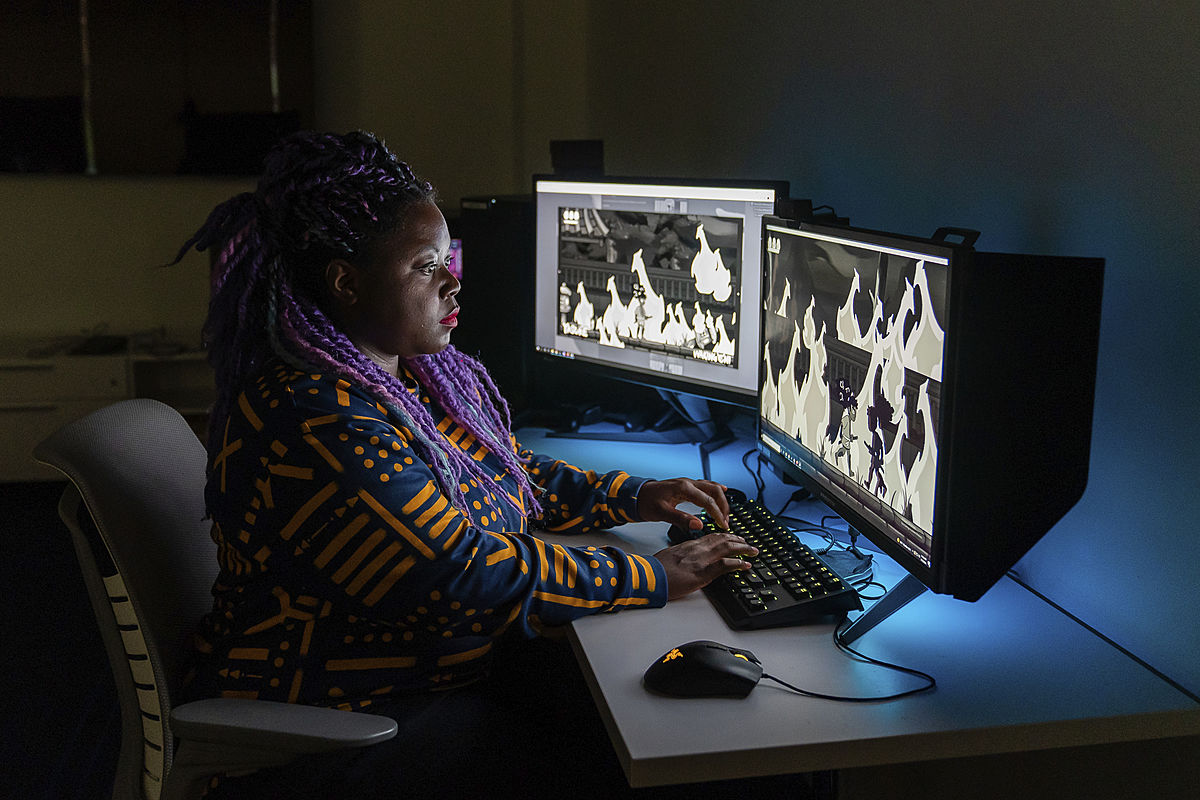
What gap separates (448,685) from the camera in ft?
4.21

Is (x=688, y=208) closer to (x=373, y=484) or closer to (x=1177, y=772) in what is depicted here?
(x=373, y=484)

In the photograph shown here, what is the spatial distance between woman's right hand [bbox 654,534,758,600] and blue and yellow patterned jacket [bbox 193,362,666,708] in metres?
0.03

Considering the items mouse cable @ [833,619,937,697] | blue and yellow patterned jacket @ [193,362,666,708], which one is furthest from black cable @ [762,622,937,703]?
blue and yellow patterned jacket @ [193,362,666,708]

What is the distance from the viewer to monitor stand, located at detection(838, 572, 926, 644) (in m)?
1.19

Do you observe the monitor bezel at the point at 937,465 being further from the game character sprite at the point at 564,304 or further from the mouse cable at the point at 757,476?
the game character sprite at the point at 564,304

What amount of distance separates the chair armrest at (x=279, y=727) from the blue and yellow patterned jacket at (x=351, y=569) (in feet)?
0.45

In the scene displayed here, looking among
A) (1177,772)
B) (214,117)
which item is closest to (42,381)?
(214,117)

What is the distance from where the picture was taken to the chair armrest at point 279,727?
40.8 inches

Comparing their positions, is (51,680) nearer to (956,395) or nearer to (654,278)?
(654,278)

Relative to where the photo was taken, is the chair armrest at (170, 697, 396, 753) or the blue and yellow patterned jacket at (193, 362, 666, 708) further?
the blue and yellow patterned jacket at (193, 362, 666, 708)

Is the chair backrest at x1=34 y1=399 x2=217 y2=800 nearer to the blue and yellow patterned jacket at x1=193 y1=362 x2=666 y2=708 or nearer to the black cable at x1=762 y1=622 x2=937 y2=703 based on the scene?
the blue and yellow patterned jacket at x1=193 y1=362 x2=666 y2=708

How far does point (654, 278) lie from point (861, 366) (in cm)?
76

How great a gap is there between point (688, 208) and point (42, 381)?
2.94 m

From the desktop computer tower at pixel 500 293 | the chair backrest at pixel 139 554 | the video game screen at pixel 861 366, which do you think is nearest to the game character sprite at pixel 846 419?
the video game screen at pixel 861 366
